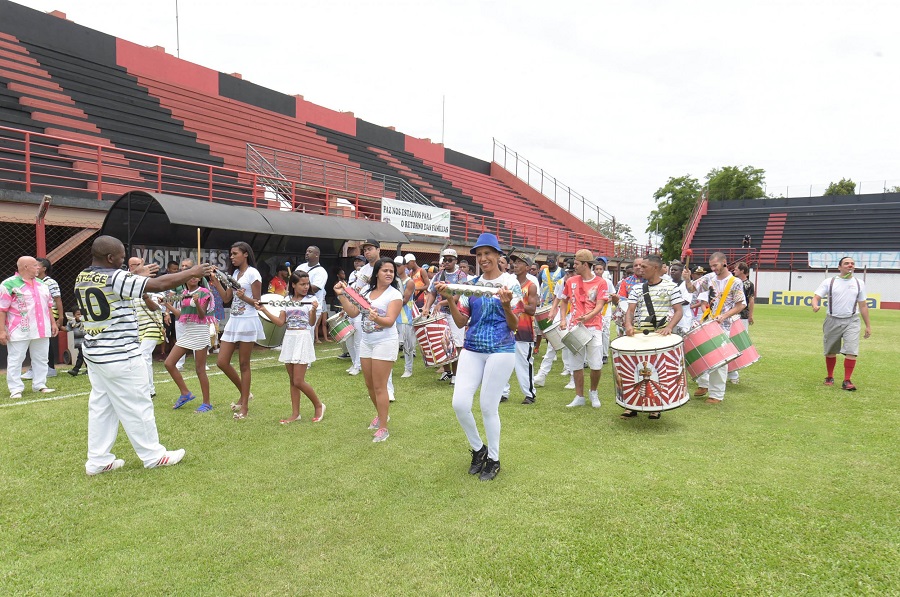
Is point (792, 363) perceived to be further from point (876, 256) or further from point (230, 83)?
point (876, 256)

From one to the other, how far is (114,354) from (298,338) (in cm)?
→ 174

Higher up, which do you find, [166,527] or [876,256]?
[876,256]

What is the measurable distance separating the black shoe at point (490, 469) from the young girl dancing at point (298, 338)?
219 cm

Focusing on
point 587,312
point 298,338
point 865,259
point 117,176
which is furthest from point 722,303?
point 865,259

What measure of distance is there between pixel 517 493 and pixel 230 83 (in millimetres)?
22630

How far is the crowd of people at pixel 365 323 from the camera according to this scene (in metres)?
4.03

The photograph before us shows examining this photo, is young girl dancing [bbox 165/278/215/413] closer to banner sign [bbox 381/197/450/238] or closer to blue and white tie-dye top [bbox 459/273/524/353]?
blue and white tie-dye top [bbox 459/273/524/353]

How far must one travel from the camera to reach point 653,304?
5762 mm

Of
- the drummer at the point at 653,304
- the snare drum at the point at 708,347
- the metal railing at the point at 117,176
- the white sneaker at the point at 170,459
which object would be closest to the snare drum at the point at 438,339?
the drummer at the point at 653,304

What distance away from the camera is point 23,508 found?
11.7 feet

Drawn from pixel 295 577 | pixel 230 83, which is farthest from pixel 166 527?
pixel 230 83

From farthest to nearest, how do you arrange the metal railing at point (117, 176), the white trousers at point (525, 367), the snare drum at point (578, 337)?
the metal railing at point (117, 176), the white trousers at point (525, 367), the snare drum at point (578, 337)

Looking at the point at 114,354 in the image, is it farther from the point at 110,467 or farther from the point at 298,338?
the point at 298,338

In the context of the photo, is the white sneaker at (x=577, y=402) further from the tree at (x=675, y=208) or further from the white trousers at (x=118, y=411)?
the tree at (x=675, y=208)
